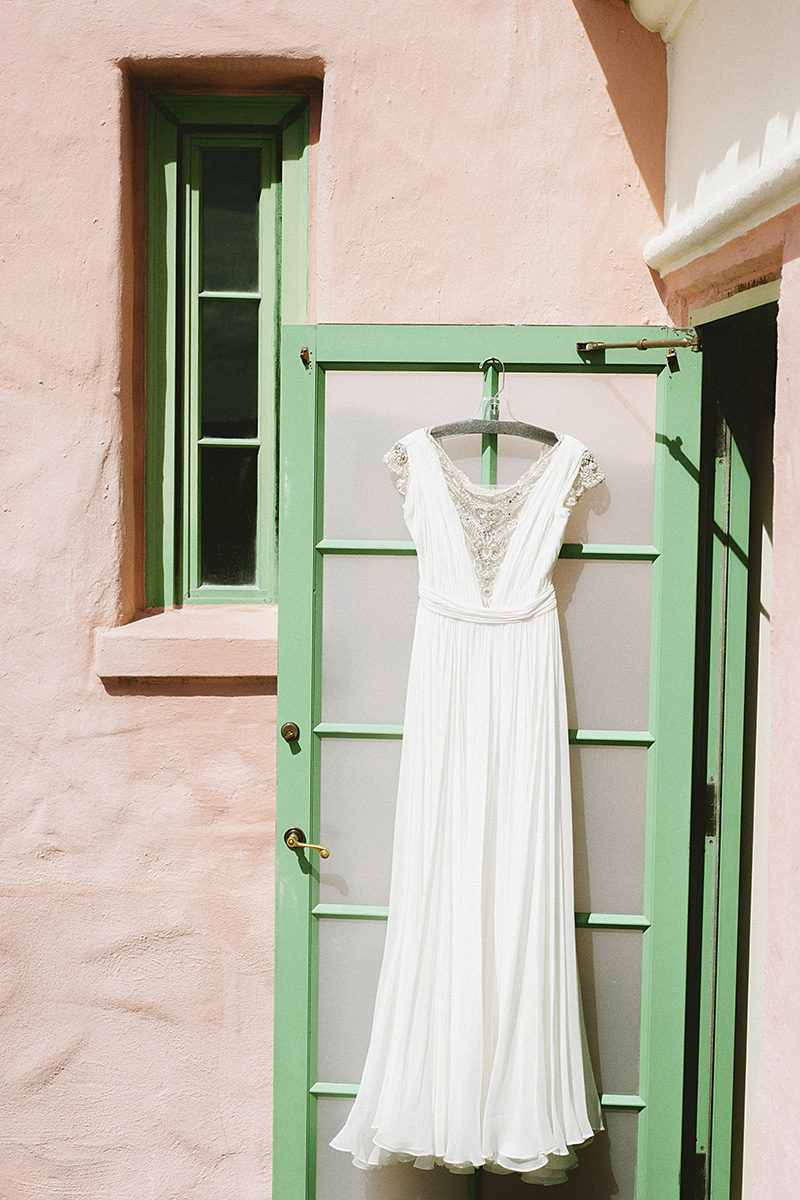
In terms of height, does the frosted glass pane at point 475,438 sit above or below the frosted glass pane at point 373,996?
above

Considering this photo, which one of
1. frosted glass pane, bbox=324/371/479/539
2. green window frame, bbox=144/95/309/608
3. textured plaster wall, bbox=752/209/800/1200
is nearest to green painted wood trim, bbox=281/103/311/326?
green window frame, bbox=144/95/309/608

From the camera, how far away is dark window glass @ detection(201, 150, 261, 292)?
2.41m

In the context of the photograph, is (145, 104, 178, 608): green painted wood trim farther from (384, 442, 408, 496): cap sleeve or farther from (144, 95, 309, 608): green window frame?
(384, 442, 408, 496): cap sleeve

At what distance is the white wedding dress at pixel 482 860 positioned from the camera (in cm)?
190

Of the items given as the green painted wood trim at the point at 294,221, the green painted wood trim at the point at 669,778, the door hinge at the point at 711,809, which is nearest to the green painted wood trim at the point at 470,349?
the green painted wood trim at the point at 669,778

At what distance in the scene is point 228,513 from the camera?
2473 millimetres

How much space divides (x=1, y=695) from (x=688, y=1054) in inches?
82.5

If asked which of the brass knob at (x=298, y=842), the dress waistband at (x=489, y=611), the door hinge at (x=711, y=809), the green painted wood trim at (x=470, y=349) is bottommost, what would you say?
the brass knob at (x=298, y=842)

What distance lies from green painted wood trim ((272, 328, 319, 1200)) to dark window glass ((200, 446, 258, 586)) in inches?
15.8

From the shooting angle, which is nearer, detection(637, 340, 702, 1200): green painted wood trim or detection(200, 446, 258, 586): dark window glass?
detection(637, 340, 702, 1200): green painted wood trim

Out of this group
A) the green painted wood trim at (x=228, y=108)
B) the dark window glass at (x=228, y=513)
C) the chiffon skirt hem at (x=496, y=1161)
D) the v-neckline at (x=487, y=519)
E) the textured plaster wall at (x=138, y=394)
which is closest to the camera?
the chiffon skirt hem at (x=496, y=1161)

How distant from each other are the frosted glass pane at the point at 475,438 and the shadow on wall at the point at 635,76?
0.60 m

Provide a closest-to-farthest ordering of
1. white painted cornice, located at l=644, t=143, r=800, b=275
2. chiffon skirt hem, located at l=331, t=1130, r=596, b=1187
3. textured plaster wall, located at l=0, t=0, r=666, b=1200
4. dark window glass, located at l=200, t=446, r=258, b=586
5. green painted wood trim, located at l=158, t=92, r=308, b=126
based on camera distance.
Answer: white painted cornice, located at l=644, t=143, r=800, b=275 < chiffon skirt hem, located at l=331, t=1130, r=596, b=1187 < textured plaster wall, located at l=0, t=0, r=666, b=1200 < green painted wood trim, located at l=158, t=92, r=308, b=126 < dark window glass, located at l=200, t=446, r=258, b=586

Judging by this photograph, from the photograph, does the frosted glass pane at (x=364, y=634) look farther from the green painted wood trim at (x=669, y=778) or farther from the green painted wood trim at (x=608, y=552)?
the green painted wood trim at (x=669, y=778)
